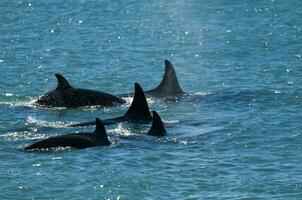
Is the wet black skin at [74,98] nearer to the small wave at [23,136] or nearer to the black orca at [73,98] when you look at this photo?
the black orca at [73,98]

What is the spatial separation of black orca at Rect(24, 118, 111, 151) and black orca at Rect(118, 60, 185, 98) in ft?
25.2

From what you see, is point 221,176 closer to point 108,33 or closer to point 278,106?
point 278,106

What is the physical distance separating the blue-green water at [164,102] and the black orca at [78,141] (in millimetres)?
319

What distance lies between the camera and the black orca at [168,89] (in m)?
34.1

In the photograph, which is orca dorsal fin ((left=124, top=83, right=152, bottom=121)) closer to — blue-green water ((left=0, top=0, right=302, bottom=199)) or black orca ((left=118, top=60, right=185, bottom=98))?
blue-green water ((left=0, top=0, right=302, bottom=199))

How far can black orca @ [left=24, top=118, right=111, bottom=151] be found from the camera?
85.8ft

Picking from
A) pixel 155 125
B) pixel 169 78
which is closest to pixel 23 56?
pixel 169 78

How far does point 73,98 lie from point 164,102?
7.84 ft

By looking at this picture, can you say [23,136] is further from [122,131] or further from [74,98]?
[74,98]

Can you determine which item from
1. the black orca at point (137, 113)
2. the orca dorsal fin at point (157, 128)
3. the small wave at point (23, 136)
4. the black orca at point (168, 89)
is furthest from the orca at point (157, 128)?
the black orca at point (168, 89)

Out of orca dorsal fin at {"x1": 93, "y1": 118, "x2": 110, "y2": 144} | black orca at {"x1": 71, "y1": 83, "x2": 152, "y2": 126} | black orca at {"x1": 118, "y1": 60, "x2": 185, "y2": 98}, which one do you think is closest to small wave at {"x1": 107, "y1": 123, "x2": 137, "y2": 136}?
black orca at {"x1": 71, "y1": 83, "x2": 152, "y2": 126}

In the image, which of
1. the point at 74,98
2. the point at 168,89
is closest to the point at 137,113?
the point at 74,98

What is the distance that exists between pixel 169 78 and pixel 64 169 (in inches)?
422

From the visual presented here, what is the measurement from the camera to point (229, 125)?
29125 mm
